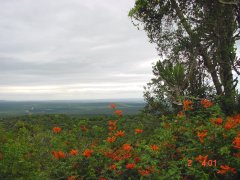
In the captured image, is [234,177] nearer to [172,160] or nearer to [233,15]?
[172,160]

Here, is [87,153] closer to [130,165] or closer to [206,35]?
[130,165]

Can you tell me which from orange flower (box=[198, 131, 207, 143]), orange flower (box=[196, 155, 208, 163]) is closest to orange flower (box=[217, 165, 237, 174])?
Result: orange flower (box=[196, 155, 208, 163])

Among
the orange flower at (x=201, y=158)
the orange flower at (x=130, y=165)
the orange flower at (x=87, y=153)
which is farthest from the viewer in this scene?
the orange flower at (x=87, y=153)

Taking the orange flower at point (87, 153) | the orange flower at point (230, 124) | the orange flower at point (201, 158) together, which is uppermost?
the orange flower at point (230, 124)

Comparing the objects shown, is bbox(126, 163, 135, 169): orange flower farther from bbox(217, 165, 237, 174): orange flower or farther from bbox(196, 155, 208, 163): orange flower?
bbox(217, 165, 237, 174): orange flower

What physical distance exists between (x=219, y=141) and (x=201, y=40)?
23.6 ft

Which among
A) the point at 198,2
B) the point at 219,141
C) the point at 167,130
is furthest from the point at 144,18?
the point at 219,141

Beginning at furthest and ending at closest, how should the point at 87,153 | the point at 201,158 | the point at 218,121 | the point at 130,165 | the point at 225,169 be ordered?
the point at 87,153, the point at 130,165, the point at 218,121, the point at 201,158, the point at 225,169

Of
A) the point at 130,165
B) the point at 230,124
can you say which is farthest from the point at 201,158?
the point at 130,165

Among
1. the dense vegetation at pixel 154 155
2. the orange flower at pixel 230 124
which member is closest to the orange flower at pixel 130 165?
the dense vegetation at pixel 154 155

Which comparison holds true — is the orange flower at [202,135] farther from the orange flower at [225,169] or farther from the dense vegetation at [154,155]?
the orange flower at [225,169]

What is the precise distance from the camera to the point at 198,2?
14.8 metres

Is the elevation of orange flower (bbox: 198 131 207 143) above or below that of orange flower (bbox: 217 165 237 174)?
above

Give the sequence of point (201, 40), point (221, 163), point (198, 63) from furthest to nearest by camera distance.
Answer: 1. point (198, 63)
2. point (201, 40)
3. point (221, 163)
